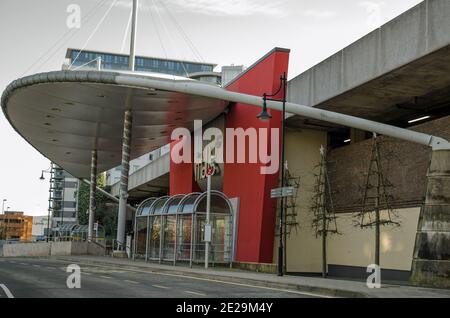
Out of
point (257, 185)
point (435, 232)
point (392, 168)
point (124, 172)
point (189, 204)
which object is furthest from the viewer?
point (124, 172)

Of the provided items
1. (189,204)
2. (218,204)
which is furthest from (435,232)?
(189,204)

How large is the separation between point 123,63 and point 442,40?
17019cm

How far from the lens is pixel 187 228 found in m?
33.1

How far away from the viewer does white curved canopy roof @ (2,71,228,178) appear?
32438mm

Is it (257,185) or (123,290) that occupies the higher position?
(257,185)

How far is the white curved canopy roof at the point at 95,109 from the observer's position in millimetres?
32438

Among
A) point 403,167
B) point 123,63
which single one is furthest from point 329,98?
point 123,63

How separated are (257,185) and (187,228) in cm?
483

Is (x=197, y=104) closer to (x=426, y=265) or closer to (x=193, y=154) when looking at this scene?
(x=193, y=154)

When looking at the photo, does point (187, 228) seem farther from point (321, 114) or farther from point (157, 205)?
point (321, 114)

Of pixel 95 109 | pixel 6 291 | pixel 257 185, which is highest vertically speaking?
pixel 95 109

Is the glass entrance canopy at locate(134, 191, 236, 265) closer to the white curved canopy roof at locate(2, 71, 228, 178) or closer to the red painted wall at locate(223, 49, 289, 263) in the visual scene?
the red painted wall at locate(223, 49, 289, 263)

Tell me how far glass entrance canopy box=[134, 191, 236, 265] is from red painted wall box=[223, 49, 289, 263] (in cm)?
109

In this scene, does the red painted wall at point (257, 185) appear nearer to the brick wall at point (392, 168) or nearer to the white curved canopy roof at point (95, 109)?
the white curved canopy roof at point (95, 109)
